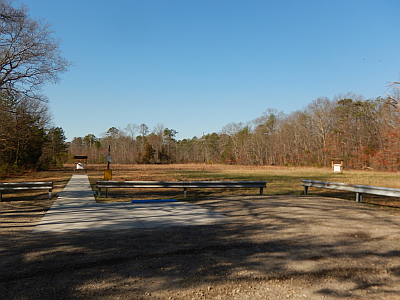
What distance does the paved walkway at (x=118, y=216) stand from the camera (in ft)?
26.0

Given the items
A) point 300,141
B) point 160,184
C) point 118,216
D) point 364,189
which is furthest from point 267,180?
point 300,141

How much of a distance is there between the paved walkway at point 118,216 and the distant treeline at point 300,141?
102 feet

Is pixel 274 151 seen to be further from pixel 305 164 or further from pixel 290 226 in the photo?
pixel 290 226

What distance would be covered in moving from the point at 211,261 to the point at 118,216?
4.98 meters

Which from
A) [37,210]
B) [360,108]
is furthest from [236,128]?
[37,210]

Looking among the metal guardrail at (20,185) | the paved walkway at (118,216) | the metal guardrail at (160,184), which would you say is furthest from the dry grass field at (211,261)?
the metal guardrail at (160,184)

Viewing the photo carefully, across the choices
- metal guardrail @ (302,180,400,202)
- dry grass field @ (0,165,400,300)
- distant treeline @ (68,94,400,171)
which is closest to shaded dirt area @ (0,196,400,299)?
dry grass field @ (0,165,400,300)

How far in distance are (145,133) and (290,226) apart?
10213 cm

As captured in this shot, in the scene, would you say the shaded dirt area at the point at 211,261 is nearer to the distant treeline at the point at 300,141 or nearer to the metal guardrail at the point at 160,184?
the metal guardrail at the point at 160,184

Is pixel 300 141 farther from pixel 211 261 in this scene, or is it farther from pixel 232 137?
pixel 211 261

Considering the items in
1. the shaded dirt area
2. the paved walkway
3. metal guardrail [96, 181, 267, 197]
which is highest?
metal guardrail [96, 181, 267, 197]

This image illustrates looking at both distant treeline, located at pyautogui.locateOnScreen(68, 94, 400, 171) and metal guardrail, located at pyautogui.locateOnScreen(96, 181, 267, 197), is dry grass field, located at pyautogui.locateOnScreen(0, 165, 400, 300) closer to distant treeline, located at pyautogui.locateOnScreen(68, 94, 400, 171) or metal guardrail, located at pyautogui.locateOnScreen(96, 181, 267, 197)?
metal guardrail, located at pyautogui.locateOnScreen(96, 181, 267, 197)

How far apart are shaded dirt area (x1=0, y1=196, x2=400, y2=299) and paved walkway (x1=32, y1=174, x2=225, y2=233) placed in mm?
613

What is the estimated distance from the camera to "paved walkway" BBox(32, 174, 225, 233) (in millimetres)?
7910
